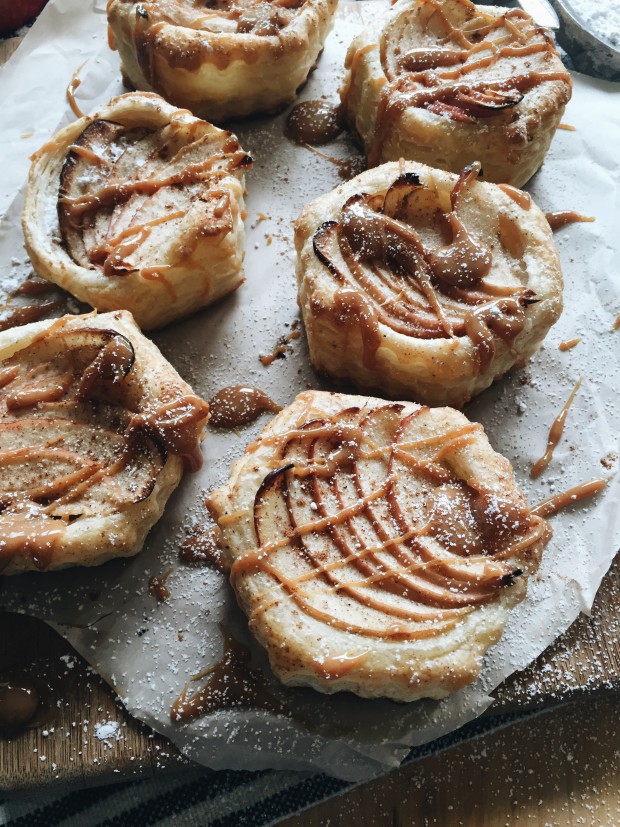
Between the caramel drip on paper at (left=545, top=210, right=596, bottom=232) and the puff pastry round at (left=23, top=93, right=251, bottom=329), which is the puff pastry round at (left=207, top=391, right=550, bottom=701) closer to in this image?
the puff pastry round at (left=23, top=93, right=251, bottom=329)

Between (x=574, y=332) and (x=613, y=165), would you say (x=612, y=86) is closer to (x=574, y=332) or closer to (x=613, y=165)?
(x=613, y=165)

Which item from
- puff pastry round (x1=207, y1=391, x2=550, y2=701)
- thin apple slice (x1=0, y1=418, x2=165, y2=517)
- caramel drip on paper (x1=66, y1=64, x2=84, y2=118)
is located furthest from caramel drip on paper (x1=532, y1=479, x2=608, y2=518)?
caramel drip on paper (x1=66, y1=64, x2=84, y2=118)

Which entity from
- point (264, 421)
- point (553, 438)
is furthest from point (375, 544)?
point (553, 438)

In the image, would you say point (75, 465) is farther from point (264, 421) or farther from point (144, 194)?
point (144, 194)

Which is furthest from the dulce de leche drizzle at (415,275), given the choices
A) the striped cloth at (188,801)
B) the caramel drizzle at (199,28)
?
the striped cloth at (188,801)

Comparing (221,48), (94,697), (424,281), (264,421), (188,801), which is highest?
(221,48)
